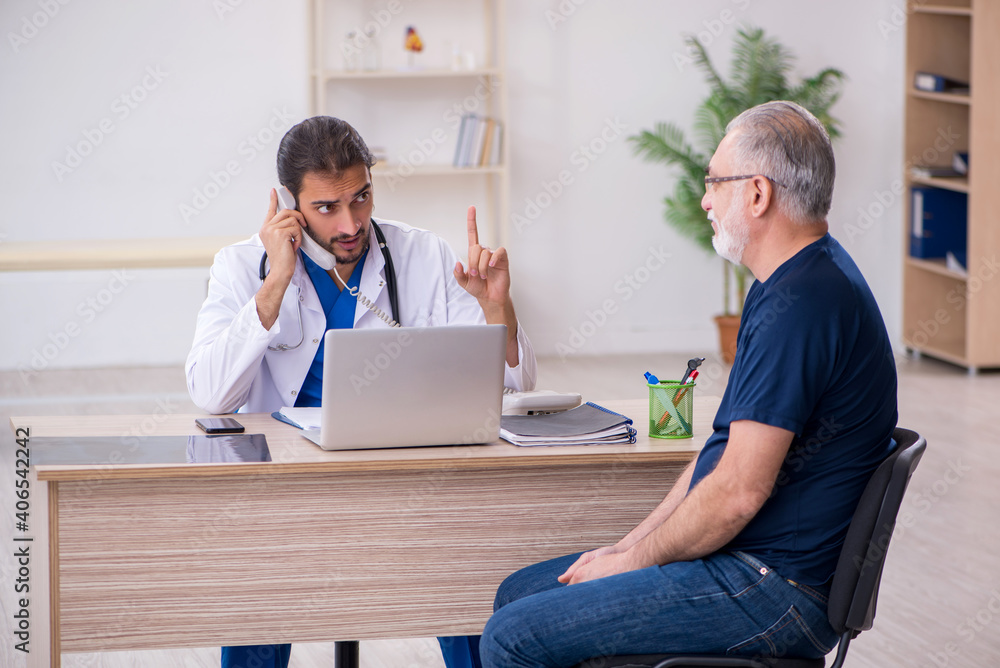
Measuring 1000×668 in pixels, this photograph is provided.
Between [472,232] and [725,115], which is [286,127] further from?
[472,232]

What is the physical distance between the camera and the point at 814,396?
67.4 inches

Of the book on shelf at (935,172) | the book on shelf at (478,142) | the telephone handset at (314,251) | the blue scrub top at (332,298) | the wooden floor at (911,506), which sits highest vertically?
the book on shelf at (478,142)

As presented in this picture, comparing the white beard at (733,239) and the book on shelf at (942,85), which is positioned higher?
the book on shelf at (942,85)

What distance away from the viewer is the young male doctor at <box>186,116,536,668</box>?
237cm

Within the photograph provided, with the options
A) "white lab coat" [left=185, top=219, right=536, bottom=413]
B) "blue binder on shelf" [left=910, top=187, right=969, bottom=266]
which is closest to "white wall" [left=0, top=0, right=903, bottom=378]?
"blue binder on shelf" [left=910, top=187, right=969, bottom=266]

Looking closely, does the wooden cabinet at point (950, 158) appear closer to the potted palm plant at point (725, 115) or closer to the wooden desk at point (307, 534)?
the potted palm plant at point (725, 115)

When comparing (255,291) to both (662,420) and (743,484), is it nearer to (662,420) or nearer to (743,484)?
(662,420)

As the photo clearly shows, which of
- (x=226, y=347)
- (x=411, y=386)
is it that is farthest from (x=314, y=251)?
(x=411, y=386)

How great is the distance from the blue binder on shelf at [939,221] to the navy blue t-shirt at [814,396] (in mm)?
5230

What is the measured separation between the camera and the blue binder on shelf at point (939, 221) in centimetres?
663

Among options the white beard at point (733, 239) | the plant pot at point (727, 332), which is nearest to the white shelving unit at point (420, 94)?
the plant pot at point (727, 332)

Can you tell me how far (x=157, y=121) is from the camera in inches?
253

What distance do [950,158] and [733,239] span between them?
18.1 ft

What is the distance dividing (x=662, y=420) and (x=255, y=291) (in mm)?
949
